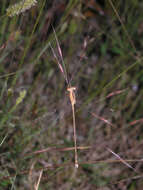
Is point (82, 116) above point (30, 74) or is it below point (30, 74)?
below

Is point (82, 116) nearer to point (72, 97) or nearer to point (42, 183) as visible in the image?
point (42, 183)

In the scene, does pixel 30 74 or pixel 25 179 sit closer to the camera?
pixel 25 179

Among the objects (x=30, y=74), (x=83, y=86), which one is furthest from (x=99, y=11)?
(x=30, y=74)

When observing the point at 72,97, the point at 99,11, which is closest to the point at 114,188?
the point at 72,97

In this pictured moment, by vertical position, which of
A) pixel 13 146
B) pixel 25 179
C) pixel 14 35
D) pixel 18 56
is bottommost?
pixel 25 179

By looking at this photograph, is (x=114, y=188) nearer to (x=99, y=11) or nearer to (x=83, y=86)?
(x=83, y=86)

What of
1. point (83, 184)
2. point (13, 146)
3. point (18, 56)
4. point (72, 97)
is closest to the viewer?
point (72, 97)

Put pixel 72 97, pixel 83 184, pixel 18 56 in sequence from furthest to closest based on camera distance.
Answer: pixel 18 56 → pixel 83 184 → pixel 72 97
